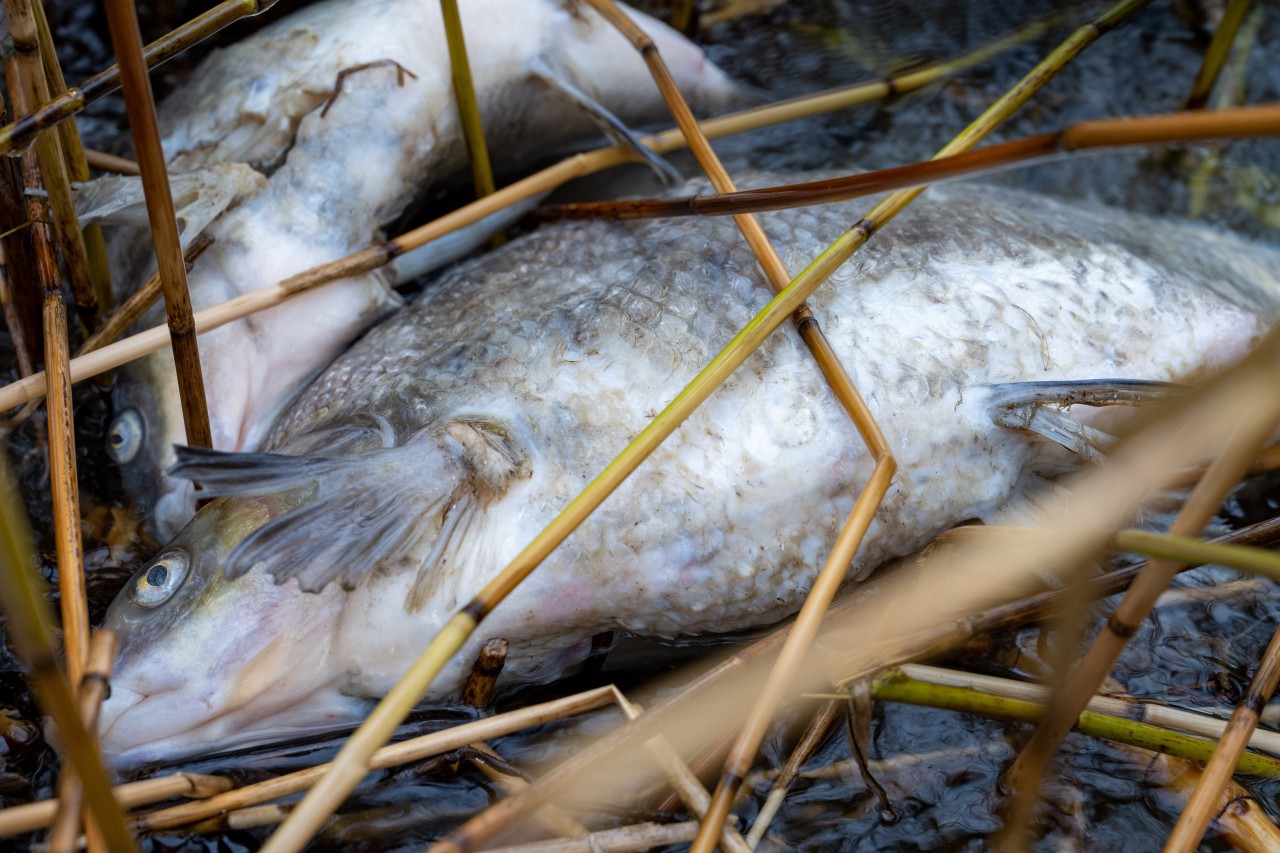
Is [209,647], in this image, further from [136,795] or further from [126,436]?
[126,436]

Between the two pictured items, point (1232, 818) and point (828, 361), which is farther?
point (828, 361)

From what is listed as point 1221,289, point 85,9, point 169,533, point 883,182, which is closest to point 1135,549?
point 883,182

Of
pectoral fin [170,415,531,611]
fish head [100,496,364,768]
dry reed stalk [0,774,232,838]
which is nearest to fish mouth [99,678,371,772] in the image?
fish head [100,496,364,768]

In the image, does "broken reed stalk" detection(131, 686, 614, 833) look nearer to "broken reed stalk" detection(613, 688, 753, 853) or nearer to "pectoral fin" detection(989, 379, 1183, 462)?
"broken reed stalk" detection(613, 688, 753, 853)

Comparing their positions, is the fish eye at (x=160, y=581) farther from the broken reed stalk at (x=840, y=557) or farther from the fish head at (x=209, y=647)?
the broken reed stalk at (x=840, y=557)

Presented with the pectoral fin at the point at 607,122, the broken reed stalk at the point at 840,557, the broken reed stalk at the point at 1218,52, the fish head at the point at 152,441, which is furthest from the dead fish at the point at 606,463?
the broken reed stalk at the point at 1218,52

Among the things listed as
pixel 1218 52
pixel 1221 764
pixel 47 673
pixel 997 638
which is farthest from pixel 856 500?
pixel 1218 52

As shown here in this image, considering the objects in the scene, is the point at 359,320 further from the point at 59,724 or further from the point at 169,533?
the point at 59,724
